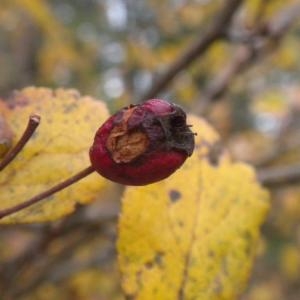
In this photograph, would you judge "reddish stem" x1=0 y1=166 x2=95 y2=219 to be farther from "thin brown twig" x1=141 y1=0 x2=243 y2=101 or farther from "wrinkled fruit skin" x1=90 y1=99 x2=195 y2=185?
"thin brown twig" x1=141 y1=0 x2=243 y2=101

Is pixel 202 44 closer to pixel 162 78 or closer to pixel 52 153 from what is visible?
pixel 162 78

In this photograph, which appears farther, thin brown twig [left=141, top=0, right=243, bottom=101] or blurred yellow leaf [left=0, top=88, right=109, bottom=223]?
thin brown twig [left=141, top=0, right=243, bottom=101]

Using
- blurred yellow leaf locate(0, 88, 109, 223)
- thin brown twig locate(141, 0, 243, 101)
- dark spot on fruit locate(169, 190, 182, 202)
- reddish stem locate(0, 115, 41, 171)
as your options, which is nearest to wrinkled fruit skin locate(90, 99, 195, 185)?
reddish stem locate(0, 115, 41, 171)

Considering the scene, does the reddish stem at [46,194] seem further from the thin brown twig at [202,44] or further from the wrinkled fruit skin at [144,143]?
the thin brown twig at [202,44]

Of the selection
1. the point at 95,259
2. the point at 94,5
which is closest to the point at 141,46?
the point at 95,259

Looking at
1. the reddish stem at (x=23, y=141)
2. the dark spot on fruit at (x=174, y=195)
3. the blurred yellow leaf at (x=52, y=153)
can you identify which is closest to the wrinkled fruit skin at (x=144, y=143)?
the reddish stem at (x=23, y=141)

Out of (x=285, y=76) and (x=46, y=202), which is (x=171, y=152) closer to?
(x=46, y=202)

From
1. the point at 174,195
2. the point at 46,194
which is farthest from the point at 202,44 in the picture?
the point at 46,194
